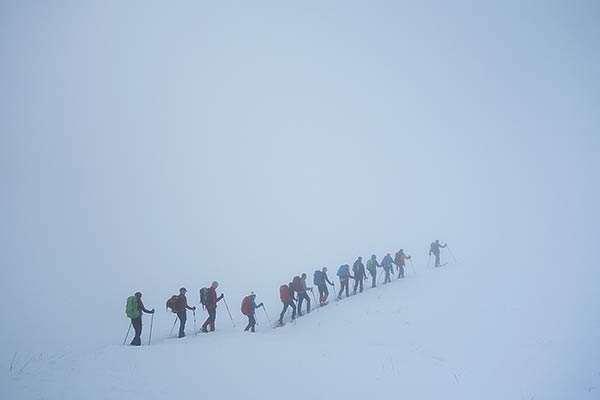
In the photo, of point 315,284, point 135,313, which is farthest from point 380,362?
point 315,284

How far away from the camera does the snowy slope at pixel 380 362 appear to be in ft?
34.1

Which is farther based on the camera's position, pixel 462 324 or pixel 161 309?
pixel 161 309

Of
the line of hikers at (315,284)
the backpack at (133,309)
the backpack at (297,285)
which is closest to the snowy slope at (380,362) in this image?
the backpack at (133,309)

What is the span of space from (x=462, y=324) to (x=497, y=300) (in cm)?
291

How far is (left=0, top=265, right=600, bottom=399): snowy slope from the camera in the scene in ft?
34.1

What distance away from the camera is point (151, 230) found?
8119 centimetres

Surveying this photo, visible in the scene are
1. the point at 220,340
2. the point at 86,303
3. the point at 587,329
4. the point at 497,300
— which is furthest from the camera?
the point at 86,303

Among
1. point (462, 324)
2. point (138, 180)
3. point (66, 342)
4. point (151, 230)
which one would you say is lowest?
point (66, 342)

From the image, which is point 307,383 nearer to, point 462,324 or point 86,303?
point 462,324

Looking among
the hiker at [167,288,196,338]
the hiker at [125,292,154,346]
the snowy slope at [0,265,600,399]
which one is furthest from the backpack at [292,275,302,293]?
the hiker at [125,292,154,346]

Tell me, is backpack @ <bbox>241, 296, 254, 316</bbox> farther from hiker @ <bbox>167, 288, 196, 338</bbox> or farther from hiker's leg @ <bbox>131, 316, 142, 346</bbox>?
hiker's leg @ <bbox>131, 316, 142, 346</bbox>

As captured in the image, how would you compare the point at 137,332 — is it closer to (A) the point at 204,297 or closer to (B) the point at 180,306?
(B) the point at 180,306

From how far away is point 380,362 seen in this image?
42.6 feet

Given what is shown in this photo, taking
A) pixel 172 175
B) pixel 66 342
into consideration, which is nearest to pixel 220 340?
pixel 66 342
